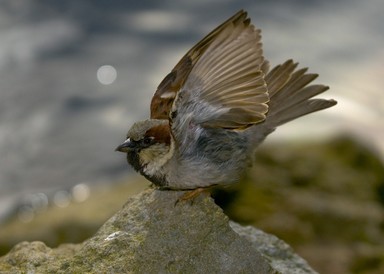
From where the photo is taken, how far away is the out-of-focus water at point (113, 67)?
31.5ft

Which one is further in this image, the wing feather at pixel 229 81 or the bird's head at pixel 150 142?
the bird's head at pixel 150 142

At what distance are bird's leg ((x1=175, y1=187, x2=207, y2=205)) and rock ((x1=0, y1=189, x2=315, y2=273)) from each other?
A: 0.04 metres

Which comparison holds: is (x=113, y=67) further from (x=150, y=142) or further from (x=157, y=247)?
(x=157, y=247)

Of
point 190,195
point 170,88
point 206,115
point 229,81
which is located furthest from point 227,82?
point 190,195

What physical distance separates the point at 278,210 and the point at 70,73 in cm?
372

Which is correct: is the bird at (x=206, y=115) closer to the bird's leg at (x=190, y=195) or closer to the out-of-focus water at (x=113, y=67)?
the bird's leg at (x=190, y=195)

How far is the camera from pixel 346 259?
6926mm

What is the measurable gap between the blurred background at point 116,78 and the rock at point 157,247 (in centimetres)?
388

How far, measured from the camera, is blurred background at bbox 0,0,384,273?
9258 mm

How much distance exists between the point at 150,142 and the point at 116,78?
5911 millimetres

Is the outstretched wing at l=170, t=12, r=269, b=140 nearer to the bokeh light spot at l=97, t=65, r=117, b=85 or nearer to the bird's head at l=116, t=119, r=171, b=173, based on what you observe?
the bird's head at l=116, t=119, r=171, b=173

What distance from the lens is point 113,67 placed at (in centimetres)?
1050

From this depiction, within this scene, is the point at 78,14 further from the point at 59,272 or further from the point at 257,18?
the point at 59,272

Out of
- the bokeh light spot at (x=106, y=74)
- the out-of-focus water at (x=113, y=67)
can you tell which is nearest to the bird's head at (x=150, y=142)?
the out-of-focus water at (x=113, y=67)
